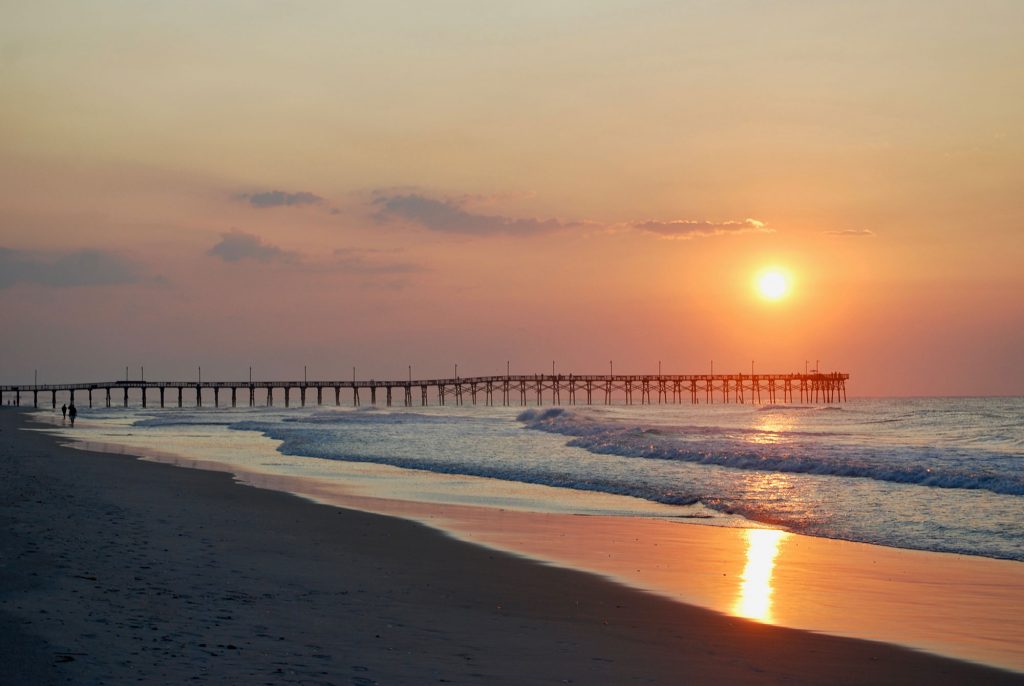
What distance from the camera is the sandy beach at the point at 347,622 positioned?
249 inches

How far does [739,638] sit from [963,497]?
12.3 m

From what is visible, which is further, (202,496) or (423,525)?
(202,496)

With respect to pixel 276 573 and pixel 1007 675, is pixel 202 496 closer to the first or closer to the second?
pixel 276 573

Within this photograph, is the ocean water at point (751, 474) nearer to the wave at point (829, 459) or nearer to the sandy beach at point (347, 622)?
the wave at point (829, 459)

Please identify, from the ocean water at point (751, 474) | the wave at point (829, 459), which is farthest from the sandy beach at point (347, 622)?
the wave at point (829, 459)

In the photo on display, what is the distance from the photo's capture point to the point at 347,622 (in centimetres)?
782

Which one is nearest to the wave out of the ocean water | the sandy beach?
the ocean water

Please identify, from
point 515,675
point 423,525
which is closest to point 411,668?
point 515,675

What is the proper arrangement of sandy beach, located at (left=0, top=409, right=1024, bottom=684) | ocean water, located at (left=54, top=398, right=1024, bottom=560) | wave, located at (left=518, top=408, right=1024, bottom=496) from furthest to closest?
wave, located at (left=518, top=408, right=1024, bottom=496) → ocean water, located at (left=54, top=398, right=1024, bottom=560) → sandy beach, located at (left=0, top=409, right=1024, bottom=684)

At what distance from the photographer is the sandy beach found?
6.32m

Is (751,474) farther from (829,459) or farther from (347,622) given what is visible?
(347,622)

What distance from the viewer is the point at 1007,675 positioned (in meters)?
6.95

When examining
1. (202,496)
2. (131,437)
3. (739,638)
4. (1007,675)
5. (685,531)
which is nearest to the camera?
(1007,675)

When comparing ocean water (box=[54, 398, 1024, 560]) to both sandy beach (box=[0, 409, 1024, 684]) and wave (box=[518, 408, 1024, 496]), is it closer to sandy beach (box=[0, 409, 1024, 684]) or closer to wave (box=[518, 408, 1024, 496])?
wave (box=[518, 408, 1024, 496])
